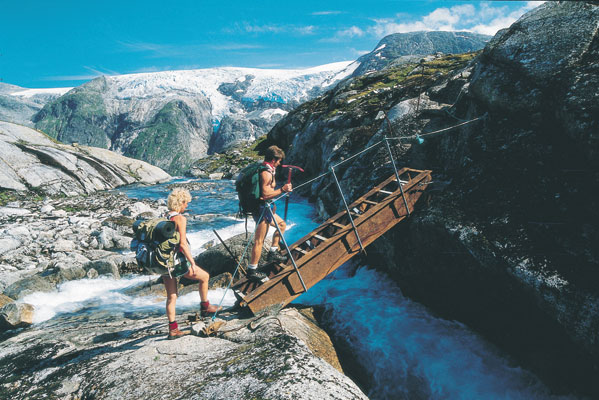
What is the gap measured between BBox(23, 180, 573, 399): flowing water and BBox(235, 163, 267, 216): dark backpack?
2235 mm

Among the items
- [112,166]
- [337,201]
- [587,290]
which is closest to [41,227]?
[337,201]

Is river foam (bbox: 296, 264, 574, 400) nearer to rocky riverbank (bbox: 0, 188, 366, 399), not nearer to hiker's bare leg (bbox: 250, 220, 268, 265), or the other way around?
rocky riverbank (bbox: 0, 188, 366, 399)

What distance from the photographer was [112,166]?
50844 millimetres

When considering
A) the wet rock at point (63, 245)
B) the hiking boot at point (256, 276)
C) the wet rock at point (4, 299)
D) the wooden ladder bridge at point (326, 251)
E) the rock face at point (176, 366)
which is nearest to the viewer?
the rock face at point (176, 366)

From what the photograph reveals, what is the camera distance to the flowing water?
642 cm

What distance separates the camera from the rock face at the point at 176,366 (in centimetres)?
390

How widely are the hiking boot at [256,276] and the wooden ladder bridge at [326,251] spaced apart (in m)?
0.15

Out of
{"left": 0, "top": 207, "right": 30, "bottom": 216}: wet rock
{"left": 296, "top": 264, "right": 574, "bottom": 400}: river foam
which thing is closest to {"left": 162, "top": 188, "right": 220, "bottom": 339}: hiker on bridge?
{"left": 296, "top": 264, "right": 574, "bottom": 400}: river foam

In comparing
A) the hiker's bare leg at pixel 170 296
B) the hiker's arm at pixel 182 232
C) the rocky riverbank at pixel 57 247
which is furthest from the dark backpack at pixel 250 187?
the rocky riverbank at pixel 57 247

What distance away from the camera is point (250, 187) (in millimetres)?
6863

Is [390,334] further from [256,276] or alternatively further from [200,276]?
[200,276]

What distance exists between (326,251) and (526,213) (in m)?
4.47

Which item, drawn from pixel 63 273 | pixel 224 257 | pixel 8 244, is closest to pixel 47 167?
pixel 8 244

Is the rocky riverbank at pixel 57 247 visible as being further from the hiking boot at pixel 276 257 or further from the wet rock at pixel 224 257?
the hiking boot at pixel 276 257
